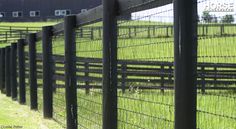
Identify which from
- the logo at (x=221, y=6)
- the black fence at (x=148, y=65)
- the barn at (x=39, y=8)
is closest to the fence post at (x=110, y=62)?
the black fence at (x=148, y=65)

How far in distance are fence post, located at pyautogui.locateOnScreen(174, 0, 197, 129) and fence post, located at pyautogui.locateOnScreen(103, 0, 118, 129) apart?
1.96m

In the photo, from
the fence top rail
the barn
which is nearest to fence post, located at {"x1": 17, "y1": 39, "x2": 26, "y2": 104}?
the fence top rail

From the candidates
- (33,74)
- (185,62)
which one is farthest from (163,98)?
(33,74)

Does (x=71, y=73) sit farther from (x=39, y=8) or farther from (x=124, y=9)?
(x=39, y=8)

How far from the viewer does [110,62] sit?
6.20 metres

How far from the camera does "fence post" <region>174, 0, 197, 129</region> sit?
13.6ft

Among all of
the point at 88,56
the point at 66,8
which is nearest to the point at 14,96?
the point at 88,56

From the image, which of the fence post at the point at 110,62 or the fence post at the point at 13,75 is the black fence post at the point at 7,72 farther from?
the fence post at the point at 110,62

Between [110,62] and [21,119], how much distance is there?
482 centimetres

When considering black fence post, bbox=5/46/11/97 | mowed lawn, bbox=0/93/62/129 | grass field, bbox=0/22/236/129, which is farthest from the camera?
black fence post, bbox=5/46/11/97

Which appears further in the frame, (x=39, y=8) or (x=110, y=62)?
(x=39, y=8)

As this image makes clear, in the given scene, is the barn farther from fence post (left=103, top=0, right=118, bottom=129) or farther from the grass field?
the grass field

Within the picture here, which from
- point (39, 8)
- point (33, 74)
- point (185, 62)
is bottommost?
point (33, 74)

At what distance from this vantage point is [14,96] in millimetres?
14945
